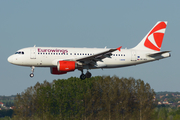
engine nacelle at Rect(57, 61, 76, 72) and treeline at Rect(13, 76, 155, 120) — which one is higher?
engine nacelle at Rect(57, 61, 76, 72)

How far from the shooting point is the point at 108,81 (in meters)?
112

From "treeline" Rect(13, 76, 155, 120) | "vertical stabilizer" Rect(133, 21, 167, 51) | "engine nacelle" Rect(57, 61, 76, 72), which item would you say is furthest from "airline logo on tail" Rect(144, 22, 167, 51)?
"treeline" Rect(13, 76, 155, 120)

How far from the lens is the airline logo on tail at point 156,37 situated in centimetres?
5409

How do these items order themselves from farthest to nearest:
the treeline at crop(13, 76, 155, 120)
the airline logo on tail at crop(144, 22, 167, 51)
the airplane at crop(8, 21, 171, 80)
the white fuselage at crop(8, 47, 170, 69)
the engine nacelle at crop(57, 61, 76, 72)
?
the treeline at crop(13, 76, 155, 120) → the airline logo on tail at crop(144, 22, 167, 51) → the white fuselage at crop(8, 47, 170, 69) → the airplane at crop(8, 21, 171, 80) → the engine nacelle at crop(57, 61, 76, 72)

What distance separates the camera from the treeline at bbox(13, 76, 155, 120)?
10419cm

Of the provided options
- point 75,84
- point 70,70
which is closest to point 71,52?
point 70,70

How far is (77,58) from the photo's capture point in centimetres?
4725

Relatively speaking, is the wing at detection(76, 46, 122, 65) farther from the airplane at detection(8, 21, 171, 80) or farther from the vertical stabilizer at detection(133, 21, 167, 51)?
the vertical stabilizer at detection(133, 21, 167, 51)

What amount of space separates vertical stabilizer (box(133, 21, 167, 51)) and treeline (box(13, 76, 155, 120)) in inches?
1970

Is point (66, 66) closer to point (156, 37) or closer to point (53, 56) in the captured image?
point (53, 56)

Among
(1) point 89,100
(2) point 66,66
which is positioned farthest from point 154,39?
(1) point 89,100

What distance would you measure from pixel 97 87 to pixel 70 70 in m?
68.5

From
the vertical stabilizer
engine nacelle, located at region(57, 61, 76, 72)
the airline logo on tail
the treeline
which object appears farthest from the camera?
the treeline

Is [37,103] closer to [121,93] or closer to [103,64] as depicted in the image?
[121,93]
